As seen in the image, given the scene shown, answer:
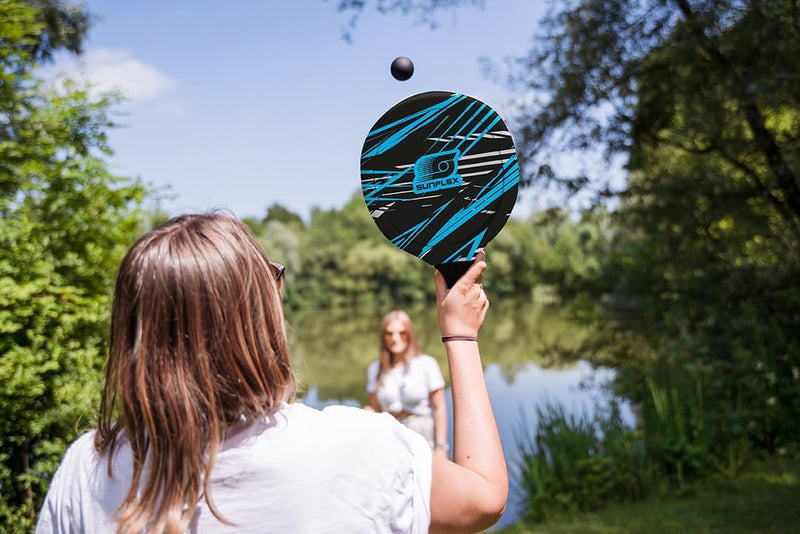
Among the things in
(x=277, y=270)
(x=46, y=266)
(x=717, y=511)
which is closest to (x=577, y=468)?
(x=717, y=511)

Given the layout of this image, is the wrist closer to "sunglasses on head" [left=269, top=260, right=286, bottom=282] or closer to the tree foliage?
"sunglasses on head" [left=269, top=260, right=286, bottom=282]

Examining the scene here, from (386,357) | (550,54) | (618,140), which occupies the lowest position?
(386,357)

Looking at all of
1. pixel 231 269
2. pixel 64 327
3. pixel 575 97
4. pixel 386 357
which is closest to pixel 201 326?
pixel 231 269

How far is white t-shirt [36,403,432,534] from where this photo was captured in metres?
1.02

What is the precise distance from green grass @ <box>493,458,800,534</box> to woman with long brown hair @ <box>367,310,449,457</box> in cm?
143

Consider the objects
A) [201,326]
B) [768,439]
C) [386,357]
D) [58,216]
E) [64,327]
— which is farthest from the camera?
[768,439]

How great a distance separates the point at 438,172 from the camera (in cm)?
145

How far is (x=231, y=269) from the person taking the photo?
3.54 ft

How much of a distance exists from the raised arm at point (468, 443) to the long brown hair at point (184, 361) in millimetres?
290

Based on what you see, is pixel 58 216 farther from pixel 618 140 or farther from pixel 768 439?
pixel 768 439

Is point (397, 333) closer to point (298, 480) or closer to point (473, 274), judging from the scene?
point (473, 274)

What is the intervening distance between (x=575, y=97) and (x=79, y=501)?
670 cm

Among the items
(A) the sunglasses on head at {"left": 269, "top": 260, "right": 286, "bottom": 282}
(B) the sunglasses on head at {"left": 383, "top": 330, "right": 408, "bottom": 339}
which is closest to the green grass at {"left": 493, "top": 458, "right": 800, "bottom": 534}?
(B) the sunglasses on head at {"left": 383, "top": 330, "right": 408, "bottom": 339}

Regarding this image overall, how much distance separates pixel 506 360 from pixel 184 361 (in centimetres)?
1944
